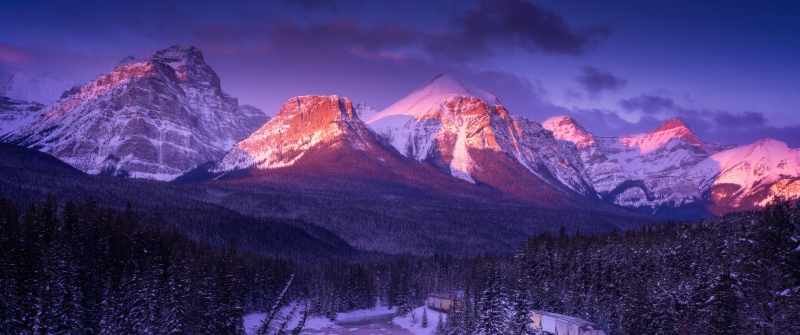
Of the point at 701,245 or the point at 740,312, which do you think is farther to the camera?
the point at 701,245

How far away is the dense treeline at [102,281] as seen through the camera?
63.3 meters

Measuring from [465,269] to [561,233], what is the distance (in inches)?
1159

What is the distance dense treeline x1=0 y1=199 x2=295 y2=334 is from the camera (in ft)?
208

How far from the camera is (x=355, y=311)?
161 metres

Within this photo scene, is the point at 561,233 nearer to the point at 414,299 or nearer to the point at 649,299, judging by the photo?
the point at 414,299

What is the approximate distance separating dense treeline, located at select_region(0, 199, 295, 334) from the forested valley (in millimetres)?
157

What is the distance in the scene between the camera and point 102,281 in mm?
86250

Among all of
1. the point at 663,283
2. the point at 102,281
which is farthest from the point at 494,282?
the point at 102,281

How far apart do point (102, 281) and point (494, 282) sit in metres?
48.4

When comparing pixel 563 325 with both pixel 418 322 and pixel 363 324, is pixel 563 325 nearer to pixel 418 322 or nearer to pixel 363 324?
pixel 418 322

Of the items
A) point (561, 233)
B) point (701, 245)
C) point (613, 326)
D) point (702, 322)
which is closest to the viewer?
point (702, 322)

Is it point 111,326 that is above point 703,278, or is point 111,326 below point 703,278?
below

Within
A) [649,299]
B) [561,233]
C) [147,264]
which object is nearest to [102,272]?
[147,264]

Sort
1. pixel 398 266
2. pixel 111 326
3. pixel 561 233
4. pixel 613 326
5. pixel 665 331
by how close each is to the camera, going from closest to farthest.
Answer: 1. pixel 111 326
2. pixel 665 331
3. pixel 613 326
4. pixel 561 233
5. pixel 398 266
